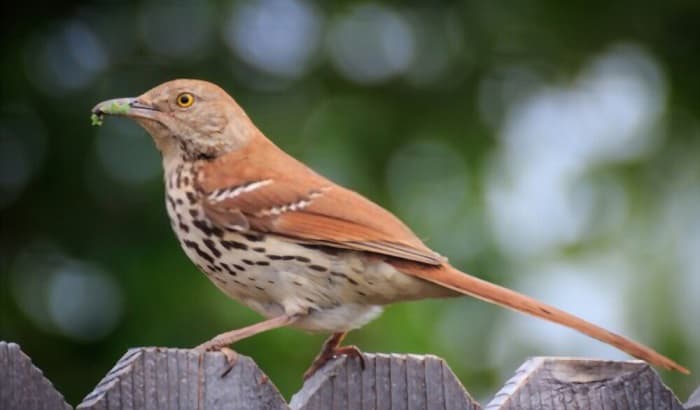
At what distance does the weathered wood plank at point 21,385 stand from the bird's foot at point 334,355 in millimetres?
716

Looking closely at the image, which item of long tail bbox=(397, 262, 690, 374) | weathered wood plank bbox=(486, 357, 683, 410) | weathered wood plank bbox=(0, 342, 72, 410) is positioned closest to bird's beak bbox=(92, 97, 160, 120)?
long tail bbox=(397, 262, 690, 374)

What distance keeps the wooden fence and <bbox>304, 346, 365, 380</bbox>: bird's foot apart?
0.02m

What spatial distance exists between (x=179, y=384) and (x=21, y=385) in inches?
12.6

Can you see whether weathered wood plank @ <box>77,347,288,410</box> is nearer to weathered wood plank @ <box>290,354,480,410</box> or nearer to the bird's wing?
weathered wood plank @ <box>290,354,480,410</box>

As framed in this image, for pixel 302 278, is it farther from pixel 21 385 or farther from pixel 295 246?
pixel 21 385

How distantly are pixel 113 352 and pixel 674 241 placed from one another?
94.0 inches

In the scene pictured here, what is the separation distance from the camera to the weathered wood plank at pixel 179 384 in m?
2.70

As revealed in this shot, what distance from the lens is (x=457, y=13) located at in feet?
20.1

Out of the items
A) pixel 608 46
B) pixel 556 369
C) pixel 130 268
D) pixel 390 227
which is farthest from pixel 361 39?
pixel 556 369

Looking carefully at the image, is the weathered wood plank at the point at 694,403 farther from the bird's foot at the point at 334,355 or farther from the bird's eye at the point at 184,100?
the bird's eye at the point at 184,100

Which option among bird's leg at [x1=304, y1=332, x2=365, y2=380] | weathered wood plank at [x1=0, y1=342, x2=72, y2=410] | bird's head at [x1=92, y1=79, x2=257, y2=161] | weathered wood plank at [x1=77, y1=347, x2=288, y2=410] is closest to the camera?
weathered wood plank at [x1=0, y1=342, x2=72, y2=410]

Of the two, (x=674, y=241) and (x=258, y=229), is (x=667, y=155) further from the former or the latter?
(x=258, y=229)

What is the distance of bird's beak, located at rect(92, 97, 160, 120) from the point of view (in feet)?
13.3

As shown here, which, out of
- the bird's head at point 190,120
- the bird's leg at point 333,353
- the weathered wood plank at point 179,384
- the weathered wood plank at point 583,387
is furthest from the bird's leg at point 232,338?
the bird's head at point 190,120
